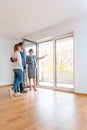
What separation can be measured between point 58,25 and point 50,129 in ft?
10.8

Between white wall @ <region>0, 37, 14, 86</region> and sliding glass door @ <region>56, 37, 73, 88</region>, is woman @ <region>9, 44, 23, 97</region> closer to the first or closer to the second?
sliding glass door @ <region>56, 37, 73, 88</region>

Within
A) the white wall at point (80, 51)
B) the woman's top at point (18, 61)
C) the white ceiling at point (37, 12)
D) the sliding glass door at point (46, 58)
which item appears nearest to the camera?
the white ceiling at point (37, 12)

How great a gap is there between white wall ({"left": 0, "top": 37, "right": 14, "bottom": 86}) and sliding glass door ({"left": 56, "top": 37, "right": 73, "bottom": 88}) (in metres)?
2.24

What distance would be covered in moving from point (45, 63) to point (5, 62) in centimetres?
169

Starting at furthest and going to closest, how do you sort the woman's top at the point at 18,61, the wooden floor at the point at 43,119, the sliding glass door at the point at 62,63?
1. the sliding glass door at the point at 62,63
2. the woman's top at the point at 18,61
3. the wooden floor at the point at 43,119

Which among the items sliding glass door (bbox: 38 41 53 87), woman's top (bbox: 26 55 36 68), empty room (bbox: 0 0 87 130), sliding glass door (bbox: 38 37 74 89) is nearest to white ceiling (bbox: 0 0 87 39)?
empty room (bbox: 0 0 87 130)

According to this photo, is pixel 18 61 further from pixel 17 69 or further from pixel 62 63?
pixel 62 63

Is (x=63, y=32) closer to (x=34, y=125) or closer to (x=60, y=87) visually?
(x=60, y=87)

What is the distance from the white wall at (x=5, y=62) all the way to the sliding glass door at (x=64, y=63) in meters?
2.24

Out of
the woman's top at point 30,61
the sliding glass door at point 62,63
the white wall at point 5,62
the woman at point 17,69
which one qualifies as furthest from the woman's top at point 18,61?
the white wall at point 5,62

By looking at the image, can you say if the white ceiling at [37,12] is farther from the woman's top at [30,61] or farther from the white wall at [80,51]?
the woman's top at [30,61]

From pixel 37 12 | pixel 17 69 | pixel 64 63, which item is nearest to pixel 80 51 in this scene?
pixel 64 63

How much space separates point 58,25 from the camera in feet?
13.4

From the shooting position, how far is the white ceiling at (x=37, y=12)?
283 centimetres
